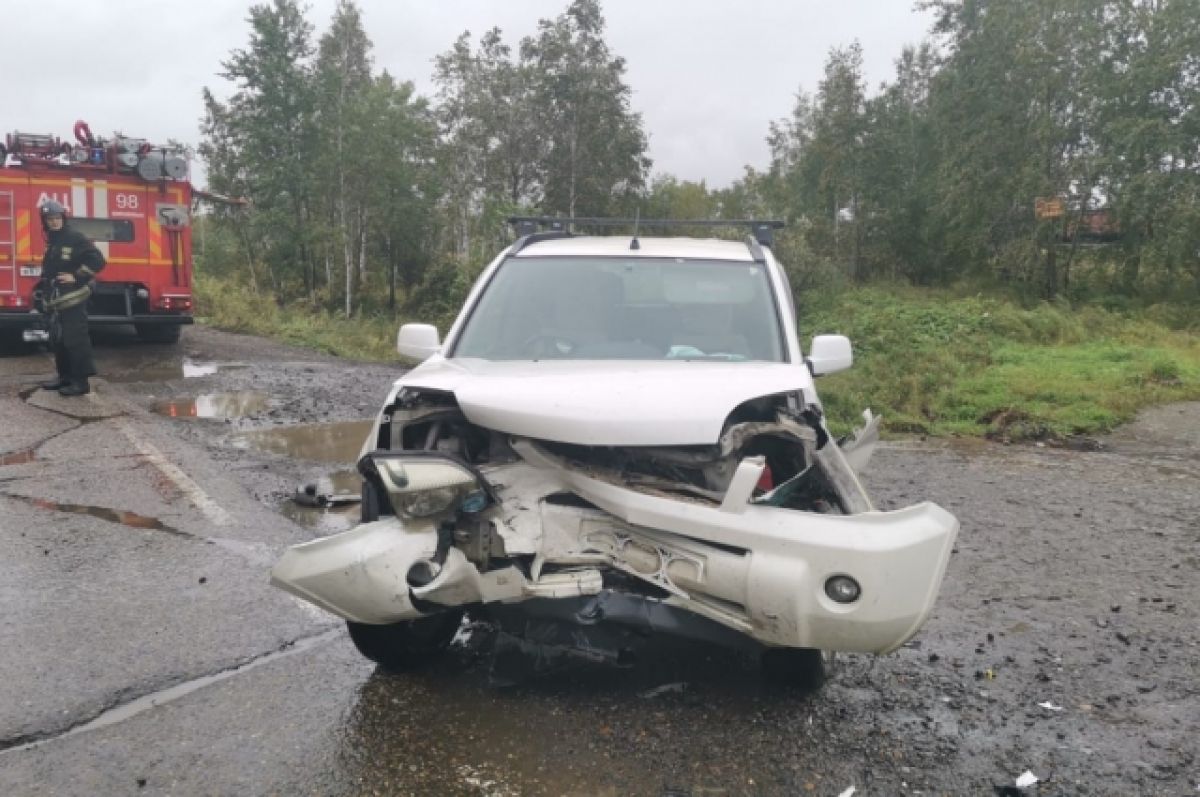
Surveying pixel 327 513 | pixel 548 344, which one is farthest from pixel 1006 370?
pixel 548 344

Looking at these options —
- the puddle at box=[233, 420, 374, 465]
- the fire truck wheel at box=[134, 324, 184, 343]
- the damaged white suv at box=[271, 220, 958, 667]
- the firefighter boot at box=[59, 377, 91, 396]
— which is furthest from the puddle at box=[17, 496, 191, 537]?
the fire truck wheel at box=[134, 324, 184, 343]

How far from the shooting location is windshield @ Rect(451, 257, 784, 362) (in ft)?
13.9

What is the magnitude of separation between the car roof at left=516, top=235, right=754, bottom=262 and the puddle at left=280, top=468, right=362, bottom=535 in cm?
216

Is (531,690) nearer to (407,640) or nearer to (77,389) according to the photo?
(407,640)

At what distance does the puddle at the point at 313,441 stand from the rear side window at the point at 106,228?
5.63 metres

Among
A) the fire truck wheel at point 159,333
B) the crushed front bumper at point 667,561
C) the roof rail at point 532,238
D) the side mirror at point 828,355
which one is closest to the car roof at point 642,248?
the roof rail at point 532,238

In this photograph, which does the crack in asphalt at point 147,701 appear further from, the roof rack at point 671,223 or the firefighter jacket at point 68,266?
the firefighter jacket at point 68,266

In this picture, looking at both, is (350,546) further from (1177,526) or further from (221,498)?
(1177,526)

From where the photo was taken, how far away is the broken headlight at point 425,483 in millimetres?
2988

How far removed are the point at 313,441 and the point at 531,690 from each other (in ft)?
18.1

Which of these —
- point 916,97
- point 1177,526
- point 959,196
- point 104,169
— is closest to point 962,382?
point 1177,526

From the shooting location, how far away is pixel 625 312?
14.6ft

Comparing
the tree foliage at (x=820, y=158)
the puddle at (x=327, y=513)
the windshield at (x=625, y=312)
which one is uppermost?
the tree foliage at (x=820, y=158)

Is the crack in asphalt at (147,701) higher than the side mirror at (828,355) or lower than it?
lower
